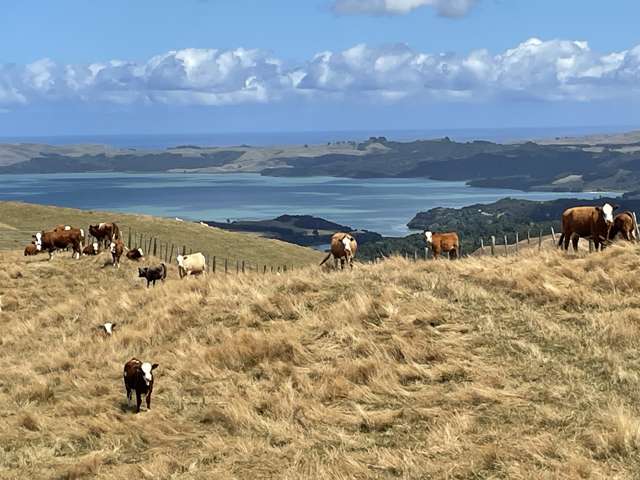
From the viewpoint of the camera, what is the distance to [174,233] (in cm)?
6606

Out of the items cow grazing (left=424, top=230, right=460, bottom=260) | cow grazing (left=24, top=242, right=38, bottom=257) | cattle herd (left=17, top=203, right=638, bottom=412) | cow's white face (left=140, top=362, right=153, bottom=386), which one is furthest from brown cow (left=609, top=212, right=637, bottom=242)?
cow grazing (left=24, top=242, right=38, bottom=257)

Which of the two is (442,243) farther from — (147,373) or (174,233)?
(174,233)

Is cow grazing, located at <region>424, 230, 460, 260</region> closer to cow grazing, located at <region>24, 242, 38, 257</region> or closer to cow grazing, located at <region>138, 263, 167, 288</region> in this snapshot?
cow grazing, located at <region>138, 263, 167, 288</region>

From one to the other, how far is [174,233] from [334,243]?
138ft

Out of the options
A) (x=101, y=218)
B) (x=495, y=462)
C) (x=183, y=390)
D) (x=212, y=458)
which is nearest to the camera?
(x=495, y=462)

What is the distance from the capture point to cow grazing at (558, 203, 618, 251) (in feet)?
70.4

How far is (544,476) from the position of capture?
841 cm

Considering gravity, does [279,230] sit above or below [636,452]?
below

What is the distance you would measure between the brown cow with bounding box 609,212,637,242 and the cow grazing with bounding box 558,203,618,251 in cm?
44

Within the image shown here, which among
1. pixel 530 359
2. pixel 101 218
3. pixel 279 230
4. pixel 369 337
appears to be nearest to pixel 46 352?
pixel 369 337

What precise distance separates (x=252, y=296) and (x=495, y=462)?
11.5m

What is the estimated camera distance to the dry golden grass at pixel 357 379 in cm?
980

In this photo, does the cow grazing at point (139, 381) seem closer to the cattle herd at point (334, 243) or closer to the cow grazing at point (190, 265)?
the cattle herd at point (334, 243)

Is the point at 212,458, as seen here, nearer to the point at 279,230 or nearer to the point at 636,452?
the point at 636,452
